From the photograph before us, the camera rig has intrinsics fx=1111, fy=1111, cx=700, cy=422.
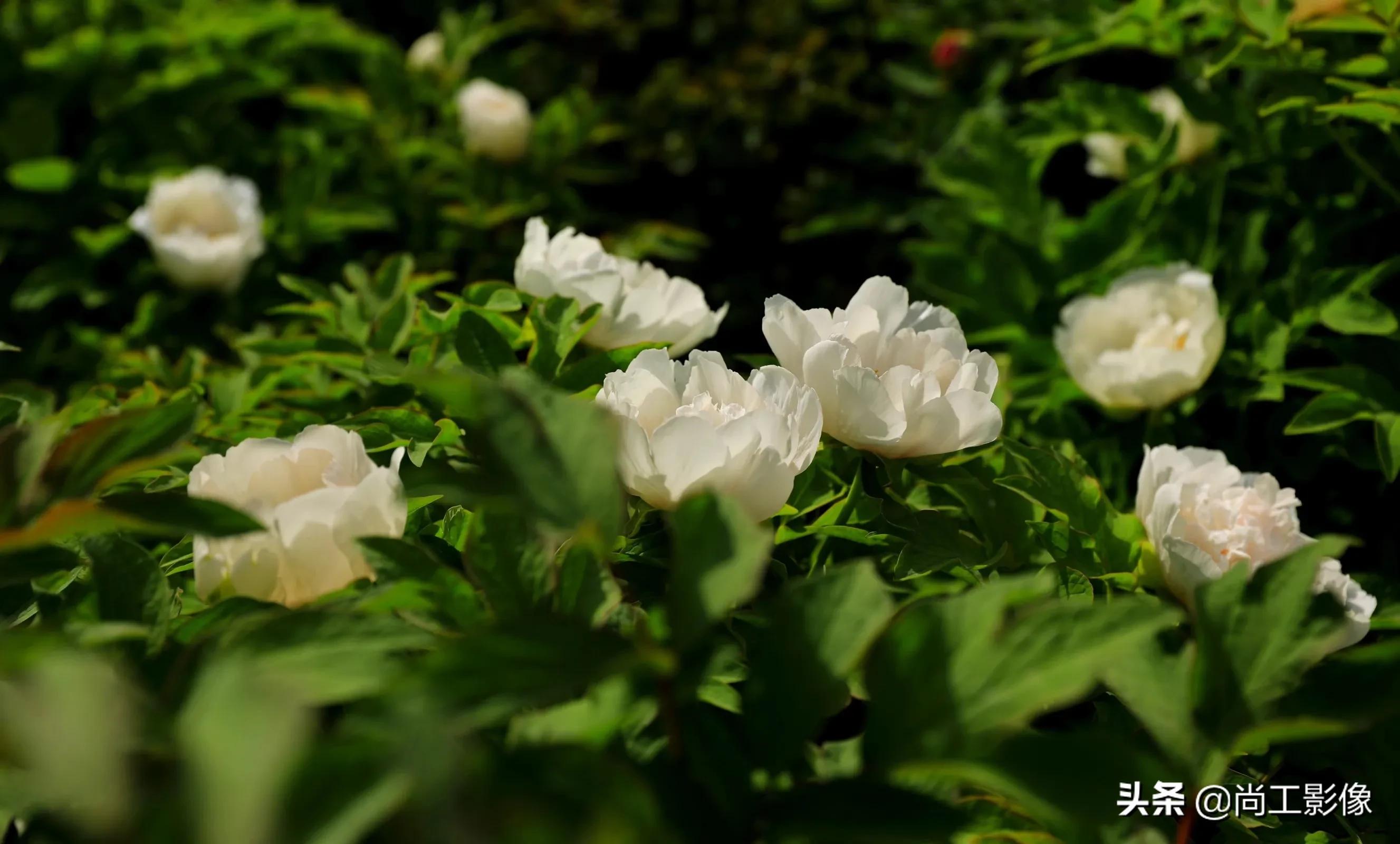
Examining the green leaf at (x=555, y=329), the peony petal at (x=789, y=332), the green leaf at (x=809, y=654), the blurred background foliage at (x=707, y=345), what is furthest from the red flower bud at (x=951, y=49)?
the green leaf at (x=809, y=654)

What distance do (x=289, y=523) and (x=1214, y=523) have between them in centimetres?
77

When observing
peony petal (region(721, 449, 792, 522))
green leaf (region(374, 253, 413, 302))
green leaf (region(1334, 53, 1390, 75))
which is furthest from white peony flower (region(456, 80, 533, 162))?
peony petal (region(721, 449, 792, 522))

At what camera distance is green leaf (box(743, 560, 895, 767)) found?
0.58 meters

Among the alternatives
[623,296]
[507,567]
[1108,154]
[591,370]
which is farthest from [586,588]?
[1108,154]

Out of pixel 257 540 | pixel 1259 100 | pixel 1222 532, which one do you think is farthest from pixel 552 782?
pixel 1259 100

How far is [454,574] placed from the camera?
68 centimetres

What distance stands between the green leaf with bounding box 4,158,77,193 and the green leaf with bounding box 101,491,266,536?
176cm

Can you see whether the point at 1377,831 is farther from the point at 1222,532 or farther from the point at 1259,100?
the point at 1259,100

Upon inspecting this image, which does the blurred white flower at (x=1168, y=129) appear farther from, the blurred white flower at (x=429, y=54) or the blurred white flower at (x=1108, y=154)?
the blurred white flower at (x=429, y=54)

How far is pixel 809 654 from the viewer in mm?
588

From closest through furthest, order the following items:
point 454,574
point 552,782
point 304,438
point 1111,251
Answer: point 552,782 → point 454,574 → point 304,438 → point 1111,251

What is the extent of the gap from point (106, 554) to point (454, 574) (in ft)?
0.74

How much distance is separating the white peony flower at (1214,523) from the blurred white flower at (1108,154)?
39.4 inches

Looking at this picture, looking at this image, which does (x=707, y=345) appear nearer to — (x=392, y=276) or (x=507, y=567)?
(x=392, y=276)
